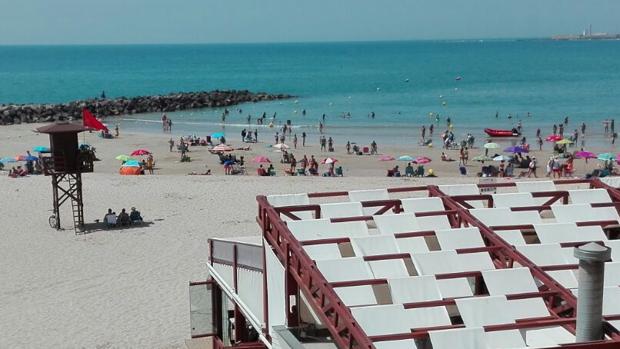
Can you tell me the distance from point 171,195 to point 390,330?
59.4 feet

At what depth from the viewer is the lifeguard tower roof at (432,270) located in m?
6.67

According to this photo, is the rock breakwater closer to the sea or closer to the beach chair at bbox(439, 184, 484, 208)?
the sea

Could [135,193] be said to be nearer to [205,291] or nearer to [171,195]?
[171,195]

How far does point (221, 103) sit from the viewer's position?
68938mm

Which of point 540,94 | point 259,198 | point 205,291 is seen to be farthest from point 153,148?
point 540,94

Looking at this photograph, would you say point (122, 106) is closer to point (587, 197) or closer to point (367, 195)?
point (367, 195)

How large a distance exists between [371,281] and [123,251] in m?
12.0

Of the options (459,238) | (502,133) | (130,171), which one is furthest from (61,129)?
(502,133)

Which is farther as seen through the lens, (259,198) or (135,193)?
(135,193)

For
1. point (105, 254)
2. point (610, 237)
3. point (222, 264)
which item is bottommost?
point (105, 254)

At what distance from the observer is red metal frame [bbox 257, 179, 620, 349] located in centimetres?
649

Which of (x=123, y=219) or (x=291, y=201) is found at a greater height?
(x=291, y=201)

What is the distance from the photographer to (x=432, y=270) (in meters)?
7.79

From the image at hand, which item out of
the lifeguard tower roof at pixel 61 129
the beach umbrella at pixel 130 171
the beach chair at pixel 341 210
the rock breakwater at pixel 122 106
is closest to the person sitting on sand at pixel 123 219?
the lifeguard tower roof at pixel 61 129
